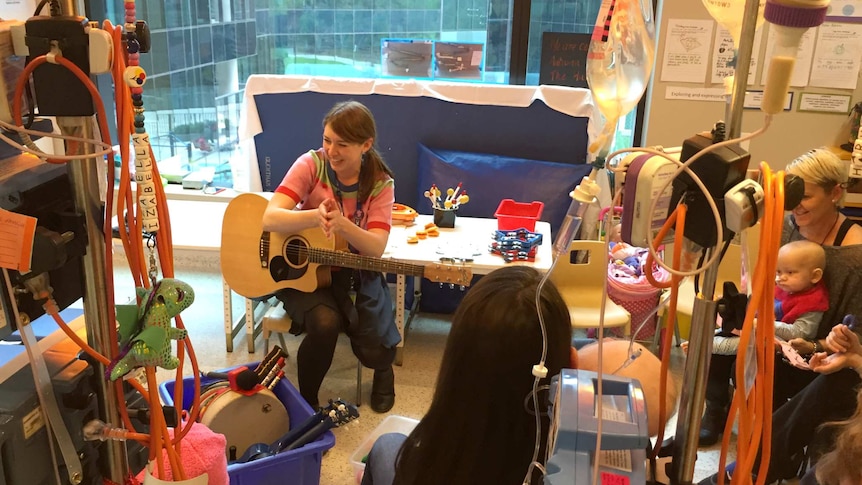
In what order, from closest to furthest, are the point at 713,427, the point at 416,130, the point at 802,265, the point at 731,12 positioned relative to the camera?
the point at 731,12 < the point at 802,265 < the point at 713,427 < the point at 416,130

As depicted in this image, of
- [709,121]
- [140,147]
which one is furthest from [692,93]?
[140,147]

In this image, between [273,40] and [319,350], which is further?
[273,40]

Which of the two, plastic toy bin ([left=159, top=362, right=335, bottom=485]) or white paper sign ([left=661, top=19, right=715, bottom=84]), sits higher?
white paper sign ([left=661, top=19, right=715, bottom=84])

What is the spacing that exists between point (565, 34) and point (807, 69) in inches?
42.4

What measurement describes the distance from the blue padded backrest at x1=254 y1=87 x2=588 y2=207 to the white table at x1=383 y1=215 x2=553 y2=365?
1.38 ft

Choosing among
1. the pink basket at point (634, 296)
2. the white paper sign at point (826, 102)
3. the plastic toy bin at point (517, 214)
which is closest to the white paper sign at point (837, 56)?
the white paper sign at point (826, 102)

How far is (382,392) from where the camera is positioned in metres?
2.76

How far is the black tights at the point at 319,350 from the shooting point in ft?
8.57

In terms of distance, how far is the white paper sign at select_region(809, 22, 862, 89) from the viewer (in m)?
3.13

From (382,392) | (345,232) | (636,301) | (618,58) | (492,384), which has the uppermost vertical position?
(618,58)

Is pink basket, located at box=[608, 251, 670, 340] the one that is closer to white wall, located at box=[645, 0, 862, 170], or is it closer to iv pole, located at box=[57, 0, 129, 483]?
white wall, located at box=[645, 0, 862, 170]

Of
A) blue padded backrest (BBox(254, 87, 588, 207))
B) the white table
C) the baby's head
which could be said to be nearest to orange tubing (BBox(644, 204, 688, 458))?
the baby's head

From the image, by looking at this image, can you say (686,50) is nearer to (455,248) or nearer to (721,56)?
(721,56)

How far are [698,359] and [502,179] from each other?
2.42 m
